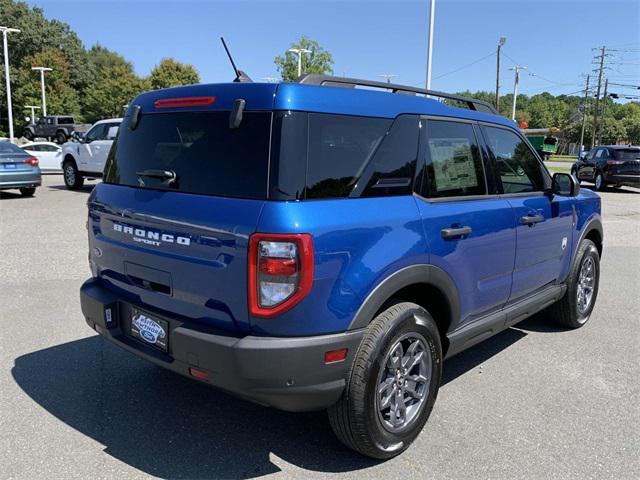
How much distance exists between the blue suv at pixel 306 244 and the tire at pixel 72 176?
13968mm

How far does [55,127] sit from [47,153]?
21172mm

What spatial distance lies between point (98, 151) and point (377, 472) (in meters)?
14.2

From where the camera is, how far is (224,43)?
3.51 m

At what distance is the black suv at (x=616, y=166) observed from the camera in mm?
19531

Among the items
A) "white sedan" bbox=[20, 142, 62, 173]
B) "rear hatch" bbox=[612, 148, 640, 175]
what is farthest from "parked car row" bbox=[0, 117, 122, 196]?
"rear hatch" bbox=[612, 148, 640, 175]

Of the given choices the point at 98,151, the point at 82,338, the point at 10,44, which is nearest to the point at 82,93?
the point at 10,44

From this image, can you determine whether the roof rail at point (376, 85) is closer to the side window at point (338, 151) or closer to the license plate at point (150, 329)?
the side window at point (338, 151)

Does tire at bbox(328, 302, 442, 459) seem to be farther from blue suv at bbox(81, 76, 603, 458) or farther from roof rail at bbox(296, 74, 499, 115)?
roof rail at bbox(296, 74, 499, 115)

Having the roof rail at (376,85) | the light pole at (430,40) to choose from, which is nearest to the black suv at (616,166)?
the light pole at (430,40)

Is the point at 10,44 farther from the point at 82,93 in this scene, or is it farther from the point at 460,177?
the point at 460,177

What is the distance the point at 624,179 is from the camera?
19688 mm

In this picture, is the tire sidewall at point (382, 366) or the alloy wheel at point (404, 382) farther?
the alloy wheel at point (404, 382)

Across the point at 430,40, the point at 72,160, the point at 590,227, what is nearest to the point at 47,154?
the point at 72,160

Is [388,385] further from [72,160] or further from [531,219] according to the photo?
[72,160]
